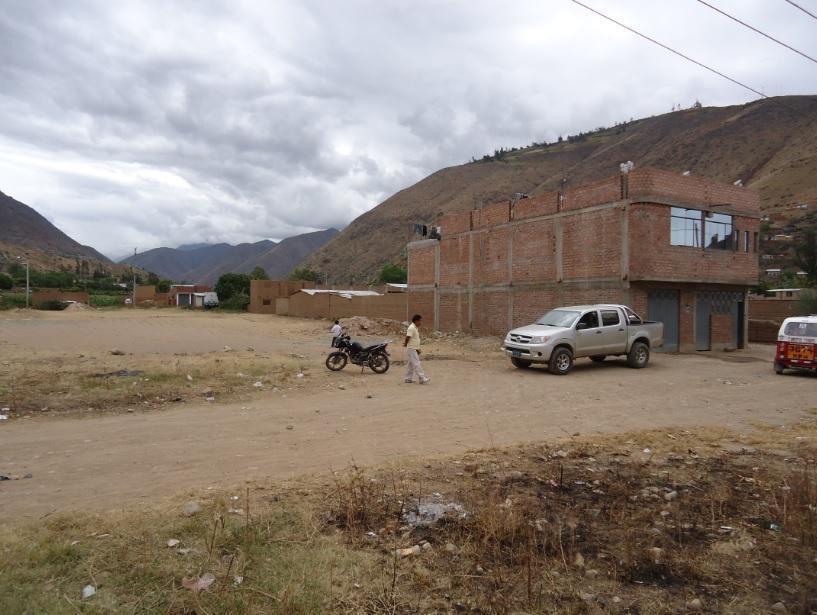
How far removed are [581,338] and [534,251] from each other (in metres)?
10.8

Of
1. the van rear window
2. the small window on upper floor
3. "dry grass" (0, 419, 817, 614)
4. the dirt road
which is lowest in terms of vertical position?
the dirt road

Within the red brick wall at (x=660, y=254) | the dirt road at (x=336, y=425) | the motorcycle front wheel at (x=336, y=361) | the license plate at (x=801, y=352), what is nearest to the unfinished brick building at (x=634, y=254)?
the red brick wall at (x=660, y=254)

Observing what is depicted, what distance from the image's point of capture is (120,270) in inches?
6432

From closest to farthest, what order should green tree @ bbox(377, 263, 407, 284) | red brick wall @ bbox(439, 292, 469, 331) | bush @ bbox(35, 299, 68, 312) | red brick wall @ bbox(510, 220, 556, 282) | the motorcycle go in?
1. the motorcycle
2. red brick wall @ bbox(510, 220, 556, 282)
3. red brick wall @ bbox(439, 292, 469, 331)
4. bush @ bbox(35, 299, 68, 312)
5. green tree @ bbox(377, 263, 407, 284)

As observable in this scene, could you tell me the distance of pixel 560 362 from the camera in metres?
16.1

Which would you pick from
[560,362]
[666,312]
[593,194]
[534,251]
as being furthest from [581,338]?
[534,251]

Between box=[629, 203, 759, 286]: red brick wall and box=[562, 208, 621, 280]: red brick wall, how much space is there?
0.69m

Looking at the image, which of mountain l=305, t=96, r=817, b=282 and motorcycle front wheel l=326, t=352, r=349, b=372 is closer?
motorcycle front wheel l=326, t=352, r=349, b=372

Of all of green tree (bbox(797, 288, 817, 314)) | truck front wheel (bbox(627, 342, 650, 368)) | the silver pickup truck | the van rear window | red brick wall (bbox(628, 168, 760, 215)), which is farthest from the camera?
green tree (bbox(797, 288, 817, 314))

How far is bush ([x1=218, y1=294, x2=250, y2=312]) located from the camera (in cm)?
7125

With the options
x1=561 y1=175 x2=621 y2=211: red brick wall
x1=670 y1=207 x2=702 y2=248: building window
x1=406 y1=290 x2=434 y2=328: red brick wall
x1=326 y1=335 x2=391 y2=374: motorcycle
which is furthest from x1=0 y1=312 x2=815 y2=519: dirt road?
x1=406 y1=290 x2=434 y2=328: red brick wall

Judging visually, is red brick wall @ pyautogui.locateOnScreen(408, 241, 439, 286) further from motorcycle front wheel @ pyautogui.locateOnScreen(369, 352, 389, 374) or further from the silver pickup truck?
motorcycle front wheel @ pyautogui.locateOnScreen(369, 352, 389, 374)

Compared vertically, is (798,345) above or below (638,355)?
above

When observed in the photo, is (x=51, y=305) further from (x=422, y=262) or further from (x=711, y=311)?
(x=711, y=311)
